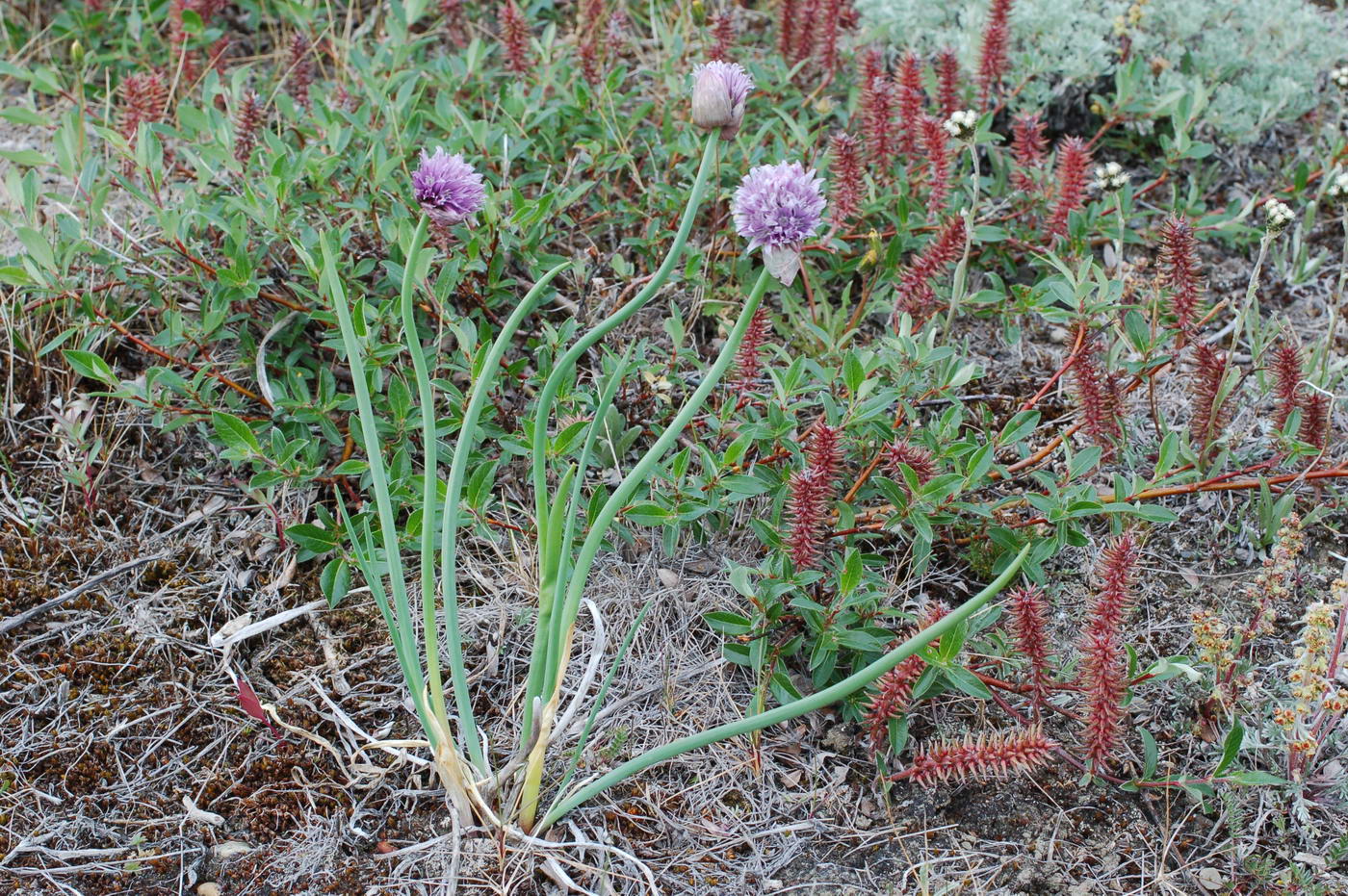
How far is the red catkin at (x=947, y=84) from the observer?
3.14 metres

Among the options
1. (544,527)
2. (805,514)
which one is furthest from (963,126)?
(544,527)

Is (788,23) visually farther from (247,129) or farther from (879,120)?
(247,129)

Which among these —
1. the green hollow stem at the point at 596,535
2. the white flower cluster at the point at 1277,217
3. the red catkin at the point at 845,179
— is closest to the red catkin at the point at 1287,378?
the white flower cluster at the point at 1277,217

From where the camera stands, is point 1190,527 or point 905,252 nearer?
point 1190,527

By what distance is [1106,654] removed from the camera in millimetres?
1915

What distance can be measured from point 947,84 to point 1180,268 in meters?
0.96

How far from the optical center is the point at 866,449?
2.40 meters

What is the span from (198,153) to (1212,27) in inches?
124

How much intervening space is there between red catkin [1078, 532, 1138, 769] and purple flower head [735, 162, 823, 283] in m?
0.84

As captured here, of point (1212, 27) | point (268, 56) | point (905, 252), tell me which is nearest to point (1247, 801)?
point (905, 252)

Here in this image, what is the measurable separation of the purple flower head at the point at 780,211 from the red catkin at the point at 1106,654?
84 centimetres

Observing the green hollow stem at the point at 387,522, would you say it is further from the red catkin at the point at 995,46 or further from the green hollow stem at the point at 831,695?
the red catkin at the point at 995,46

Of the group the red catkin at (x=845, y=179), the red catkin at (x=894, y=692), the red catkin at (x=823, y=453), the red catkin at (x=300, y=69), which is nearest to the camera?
the red catkin at (x=894, y=692)

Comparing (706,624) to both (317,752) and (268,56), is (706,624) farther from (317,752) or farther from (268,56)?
(268,56)
